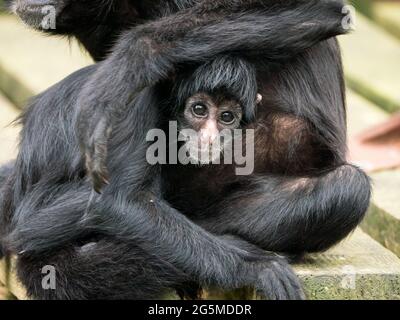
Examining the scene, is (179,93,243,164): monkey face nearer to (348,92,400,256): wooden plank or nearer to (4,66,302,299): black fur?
(4,66,302,299): black fur

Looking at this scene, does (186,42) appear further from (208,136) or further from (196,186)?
(196,186)

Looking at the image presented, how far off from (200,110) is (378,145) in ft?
12.2

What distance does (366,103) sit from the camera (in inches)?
428

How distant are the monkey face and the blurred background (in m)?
0.91

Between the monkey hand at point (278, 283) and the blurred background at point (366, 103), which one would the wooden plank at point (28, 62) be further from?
the monkey hand at point (278, 283)

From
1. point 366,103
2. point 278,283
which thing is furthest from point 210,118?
point 366,103

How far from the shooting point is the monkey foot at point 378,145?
31.3 ft

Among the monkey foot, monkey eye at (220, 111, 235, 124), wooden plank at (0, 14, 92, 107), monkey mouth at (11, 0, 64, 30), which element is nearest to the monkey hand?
monkey eye at (220, 111, 235, 124)

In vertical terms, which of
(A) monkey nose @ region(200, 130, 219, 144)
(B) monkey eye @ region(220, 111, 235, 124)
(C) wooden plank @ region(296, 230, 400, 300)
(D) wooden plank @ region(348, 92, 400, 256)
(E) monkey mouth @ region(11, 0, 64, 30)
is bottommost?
(C) wooden plank @ region(296, 230, 400, 300)

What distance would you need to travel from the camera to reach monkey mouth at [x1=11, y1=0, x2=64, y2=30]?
22.2 ft

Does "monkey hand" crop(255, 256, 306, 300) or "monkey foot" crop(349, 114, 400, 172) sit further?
"monkey foot" crop(349, 114, 400, 172)

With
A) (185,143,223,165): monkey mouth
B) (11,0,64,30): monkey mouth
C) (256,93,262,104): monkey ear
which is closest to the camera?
(185,143,223,165): monkey mouth

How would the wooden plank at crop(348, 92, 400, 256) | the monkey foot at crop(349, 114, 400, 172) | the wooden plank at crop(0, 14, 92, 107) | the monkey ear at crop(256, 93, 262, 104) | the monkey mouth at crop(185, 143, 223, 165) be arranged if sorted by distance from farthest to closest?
1. the wooden plank at crop(0, 14, 92, 107)
2. the monkey foot at crop(349, 114, 400, 172)
3. the wooden plank at crop(348, 92, 400, 256)
4. the monkey ear at crop(256, 93, 262, 104)
5. the monkey mouth at crop(185, 143, 223, 165)

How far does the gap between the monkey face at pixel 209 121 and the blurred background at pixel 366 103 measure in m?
0.91
